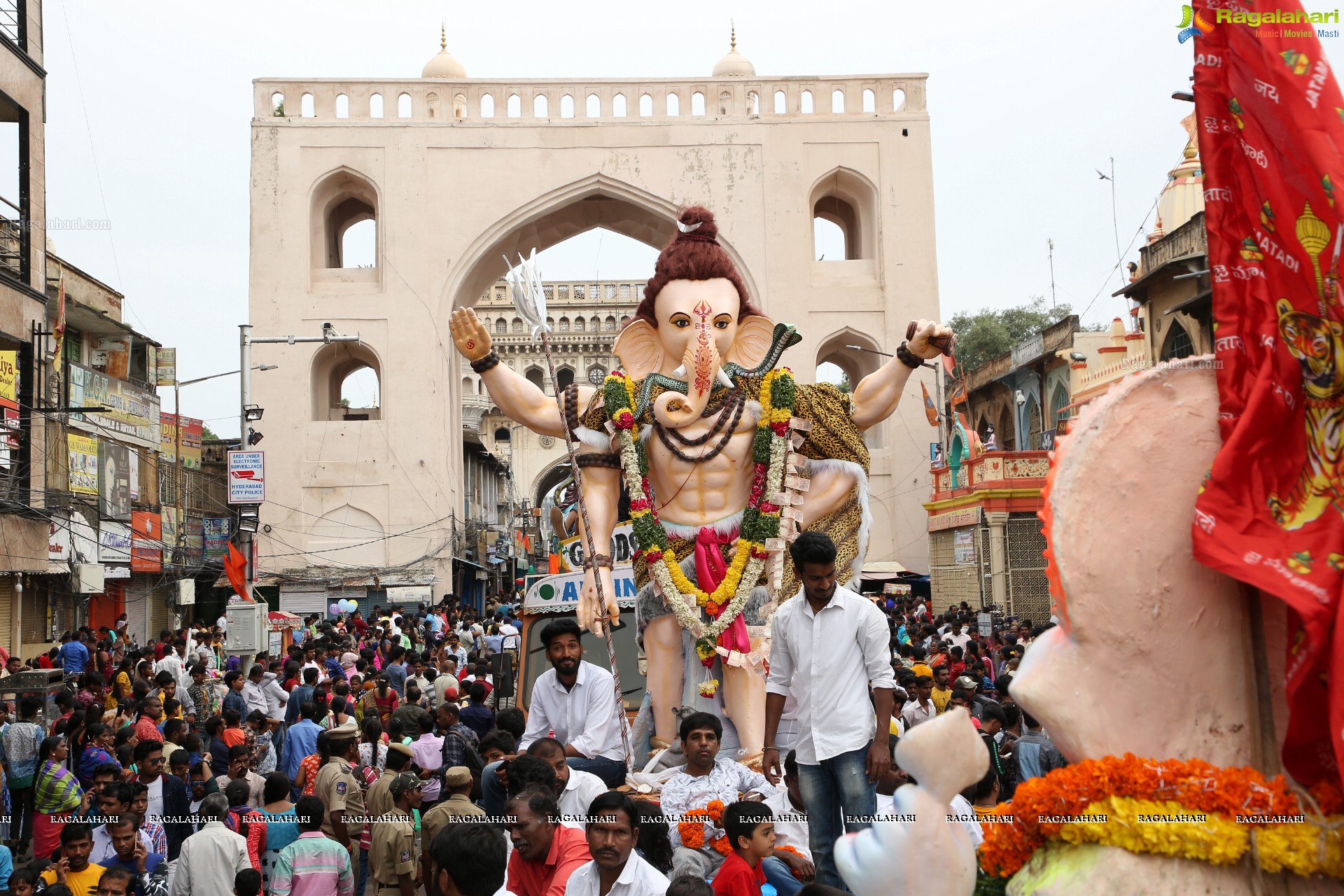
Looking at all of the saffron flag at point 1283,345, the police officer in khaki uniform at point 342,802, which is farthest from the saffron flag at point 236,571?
the saffron flag at point 1283,345

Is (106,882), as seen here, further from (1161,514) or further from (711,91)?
(711,91)

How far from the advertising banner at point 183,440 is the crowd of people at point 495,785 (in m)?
19.1

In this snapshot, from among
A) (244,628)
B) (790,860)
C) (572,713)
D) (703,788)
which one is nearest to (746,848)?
(790,860)

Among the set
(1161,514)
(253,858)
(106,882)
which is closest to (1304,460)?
(1161,514)

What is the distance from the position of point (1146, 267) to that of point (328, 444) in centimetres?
1634

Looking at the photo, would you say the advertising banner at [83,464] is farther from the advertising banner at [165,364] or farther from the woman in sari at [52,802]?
the woman in sari at [52,802]

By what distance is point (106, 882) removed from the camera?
4.82 metres

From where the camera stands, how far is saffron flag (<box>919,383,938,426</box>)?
2731 centimetres

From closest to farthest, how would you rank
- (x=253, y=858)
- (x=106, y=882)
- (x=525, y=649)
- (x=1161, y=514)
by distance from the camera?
1. (x=1161, y=514)
2. (x=106, y=882)
3. (x=253, y=858)
4. (x=525, y=649)

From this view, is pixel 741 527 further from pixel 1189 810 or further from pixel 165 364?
pixel 165 364

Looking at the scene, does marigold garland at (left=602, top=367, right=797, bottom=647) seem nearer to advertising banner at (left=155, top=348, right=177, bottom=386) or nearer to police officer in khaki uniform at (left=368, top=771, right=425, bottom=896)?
police officer in khaki uniform at (left=368, top=771, right=425, bottom=896)

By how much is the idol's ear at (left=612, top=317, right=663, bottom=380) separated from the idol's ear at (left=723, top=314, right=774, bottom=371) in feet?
1.20

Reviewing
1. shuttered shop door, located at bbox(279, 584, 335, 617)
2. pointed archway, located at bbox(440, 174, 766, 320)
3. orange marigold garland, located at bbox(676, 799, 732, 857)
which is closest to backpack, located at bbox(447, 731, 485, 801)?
orange marigold garland, located at bbox(676, 799, 732, 857)

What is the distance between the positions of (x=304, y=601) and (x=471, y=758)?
21.6 m
